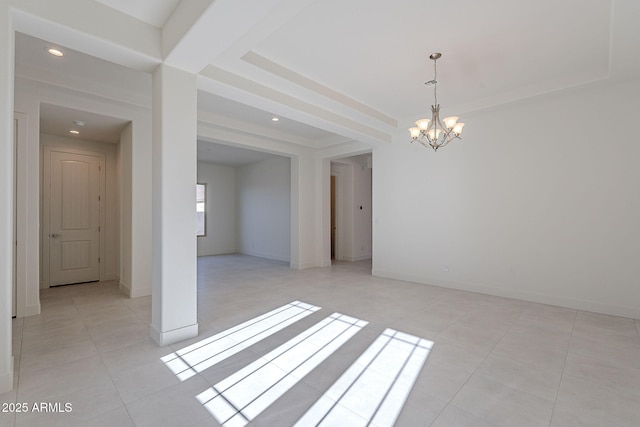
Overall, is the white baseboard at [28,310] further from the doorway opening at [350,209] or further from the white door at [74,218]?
the doorway opening at [350,209]

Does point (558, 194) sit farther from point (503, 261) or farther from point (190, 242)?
point (190, 242)

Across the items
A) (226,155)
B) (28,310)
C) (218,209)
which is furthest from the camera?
(218,209)

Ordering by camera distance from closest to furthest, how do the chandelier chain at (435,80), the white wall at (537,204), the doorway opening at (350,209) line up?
the chandelier chain at (435,80)
the white wall at (537,204)
the doorway opening at (350,209)

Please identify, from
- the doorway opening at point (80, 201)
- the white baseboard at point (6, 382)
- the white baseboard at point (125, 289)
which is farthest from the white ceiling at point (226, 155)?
the white baseboard at point (6, 382)

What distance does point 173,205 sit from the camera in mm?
2846

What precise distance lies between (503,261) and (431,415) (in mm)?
3492

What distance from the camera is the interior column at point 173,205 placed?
2.80 meters

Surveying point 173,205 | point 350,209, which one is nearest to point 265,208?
point 350,209

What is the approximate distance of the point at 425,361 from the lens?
2527 mm

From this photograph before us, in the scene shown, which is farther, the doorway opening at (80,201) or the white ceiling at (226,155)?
the white ceiling at (226,155)

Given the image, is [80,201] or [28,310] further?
[80,201]

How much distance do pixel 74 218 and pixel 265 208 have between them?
178 inches

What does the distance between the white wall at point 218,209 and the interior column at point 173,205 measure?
21.6ft

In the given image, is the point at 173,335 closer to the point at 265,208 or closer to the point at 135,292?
the point at 135,292
